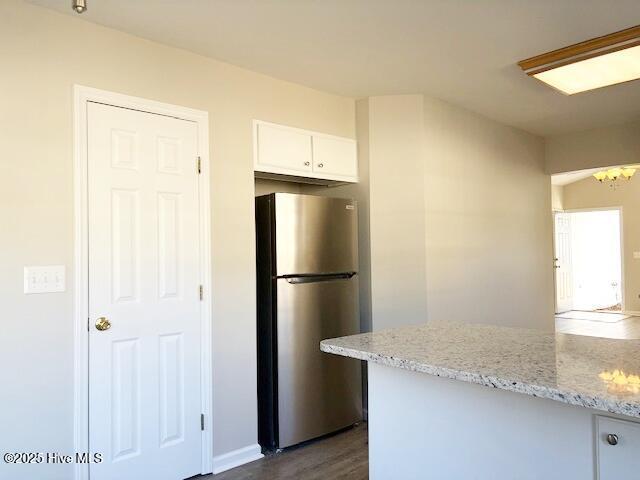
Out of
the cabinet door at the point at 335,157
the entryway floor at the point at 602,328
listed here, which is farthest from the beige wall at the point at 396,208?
the entryway floor at the point at 602,328

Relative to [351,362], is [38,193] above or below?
above

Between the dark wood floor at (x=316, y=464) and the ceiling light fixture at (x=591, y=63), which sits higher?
the ceiling light fixture at (x=591, y=63)

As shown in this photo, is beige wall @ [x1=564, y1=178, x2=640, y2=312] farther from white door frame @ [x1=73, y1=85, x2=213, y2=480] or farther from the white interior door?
white door frame @ [x1=73, y1=85, x2=213, y2=480]

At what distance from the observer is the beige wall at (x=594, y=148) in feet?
14.9

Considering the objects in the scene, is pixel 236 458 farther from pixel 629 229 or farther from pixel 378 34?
pixel 629 229

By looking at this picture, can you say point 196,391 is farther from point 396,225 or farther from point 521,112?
point 521,112

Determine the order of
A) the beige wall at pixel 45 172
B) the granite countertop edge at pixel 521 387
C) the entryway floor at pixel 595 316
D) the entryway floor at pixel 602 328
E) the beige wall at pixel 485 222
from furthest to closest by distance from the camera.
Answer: the entryway floor at pixel 595 316 < the entryway floor at pixel 602 328 < the beige wall at pixel 485 222 < the beige wall at pixel 45 172 < the granite countertop edge at pixel 521 387

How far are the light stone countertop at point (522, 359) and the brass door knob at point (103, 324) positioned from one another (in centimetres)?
137

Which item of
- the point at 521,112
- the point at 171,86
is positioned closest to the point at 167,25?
the point at 171,86

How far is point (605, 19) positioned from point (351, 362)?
256 cm

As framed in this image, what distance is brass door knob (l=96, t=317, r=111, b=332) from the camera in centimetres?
236

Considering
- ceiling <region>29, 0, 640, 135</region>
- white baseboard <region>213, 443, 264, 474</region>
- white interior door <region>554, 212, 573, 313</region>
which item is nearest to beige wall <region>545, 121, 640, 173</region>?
ceiling <region>29, 0, 640, 135</region>

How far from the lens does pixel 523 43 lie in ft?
9.09

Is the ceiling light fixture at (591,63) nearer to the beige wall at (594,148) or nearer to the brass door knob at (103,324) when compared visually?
the beige wall at (594,148)
